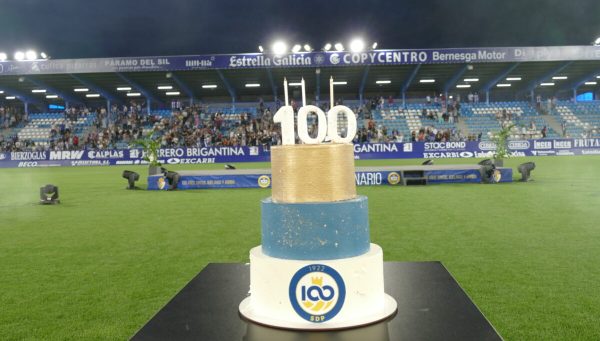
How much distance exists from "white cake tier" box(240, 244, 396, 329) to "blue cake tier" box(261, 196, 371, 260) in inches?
1.7

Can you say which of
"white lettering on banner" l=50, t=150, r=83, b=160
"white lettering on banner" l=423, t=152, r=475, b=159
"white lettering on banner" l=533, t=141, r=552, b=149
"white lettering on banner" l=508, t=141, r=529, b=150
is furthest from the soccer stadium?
"white lettering on banner" l=50, t=150, r=83, b=160

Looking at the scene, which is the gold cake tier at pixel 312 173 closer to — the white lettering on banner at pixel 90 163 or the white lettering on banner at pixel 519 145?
the white lettering on banner at pixel 519 145

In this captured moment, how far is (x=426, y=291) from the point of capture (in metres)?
2.91

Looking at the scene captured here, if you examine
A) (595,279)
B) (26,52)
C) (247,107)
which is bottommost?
(595,279)

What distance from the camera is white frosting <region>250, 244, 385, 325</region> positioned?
229 cm

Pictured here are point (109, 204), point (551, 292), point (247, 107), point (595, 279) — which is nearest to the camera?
point (551, 292)

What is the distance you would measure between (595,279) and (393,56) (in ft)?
99.0

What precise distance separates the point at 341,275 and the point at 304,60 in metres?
32.0

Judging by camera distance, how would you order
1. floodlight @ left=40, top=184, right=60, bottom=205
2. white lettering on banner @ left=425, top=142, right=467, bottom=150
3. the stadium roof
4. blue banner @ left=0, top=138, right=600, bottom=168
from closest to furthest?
floodlight @ left=40, top=184, right=60, bottom=205 < blue banner @ left=0, top=138, right=600, bottom=168 < white lettering on banner @ left=425, top=142, right=467, bottom=150 < the stadium roof

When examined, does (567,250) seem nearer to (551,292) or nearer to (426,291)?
(551,292)

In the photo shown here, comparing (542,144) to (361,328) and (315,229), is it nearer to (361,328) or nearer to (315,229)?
(361,328)

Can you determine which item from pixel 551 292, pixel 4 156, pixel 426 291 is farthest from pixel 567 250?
pixel 4 156

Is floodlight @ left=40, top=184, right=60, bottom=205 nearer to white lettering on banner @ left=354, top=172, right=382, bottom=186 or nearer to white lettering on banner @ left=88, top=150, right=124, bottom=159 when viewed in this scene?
white lettering on banner @ left=354, top=172, right=382, bottom=186

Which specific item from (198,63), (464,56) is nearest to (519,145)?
(464,56)
